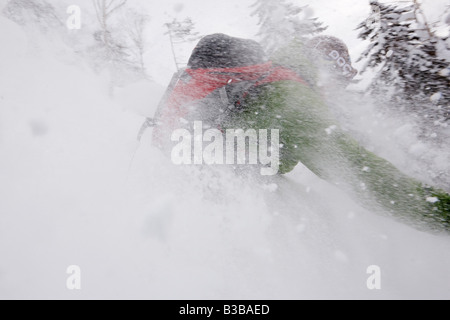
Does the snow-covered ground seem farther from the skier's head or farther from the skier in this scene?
the skier's head

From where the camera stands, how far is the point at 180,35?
14.1m

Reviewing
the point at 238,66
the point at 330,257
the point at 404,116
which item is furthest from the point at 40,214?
the point at 404,116

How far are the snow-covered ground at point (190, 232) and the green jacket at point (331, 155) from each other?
0.34 meters

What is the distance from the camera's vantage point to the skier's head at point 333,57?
373 centimetres

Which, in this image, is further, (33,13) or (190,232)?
(33,13)

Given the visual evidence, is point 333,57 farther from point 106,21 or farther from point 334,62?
point 106,21

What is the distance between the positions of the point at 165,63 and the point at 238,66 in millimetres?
14181

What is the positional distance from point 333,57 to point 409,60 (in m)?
1.14

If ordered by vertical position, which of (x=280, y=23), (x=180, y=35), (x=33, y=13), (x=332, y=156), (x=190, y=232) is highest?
(x=180, y=35)

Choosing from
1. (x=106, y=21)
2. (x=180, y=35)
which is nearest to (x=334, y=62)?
(x=106, y=21)

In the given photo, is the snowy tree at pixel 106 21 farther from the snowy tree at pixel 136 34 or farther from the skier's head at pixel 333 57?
the skier's head at pixel 333 57

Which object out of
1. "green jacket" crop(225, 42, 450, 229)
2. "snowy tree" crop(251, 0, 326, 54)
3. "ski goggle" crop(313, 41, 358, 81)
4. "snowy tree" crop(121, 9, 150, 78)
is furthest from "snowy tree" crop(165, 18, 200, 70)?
"green jacket" crop(225, 42, 450, 229)

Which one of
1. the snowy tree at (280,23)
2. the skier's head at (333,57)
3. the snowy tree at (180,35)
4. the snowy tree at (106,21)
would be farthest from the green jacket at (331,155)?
the snowy tree at (180,35)

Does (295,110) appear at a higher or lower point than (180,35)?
lower
